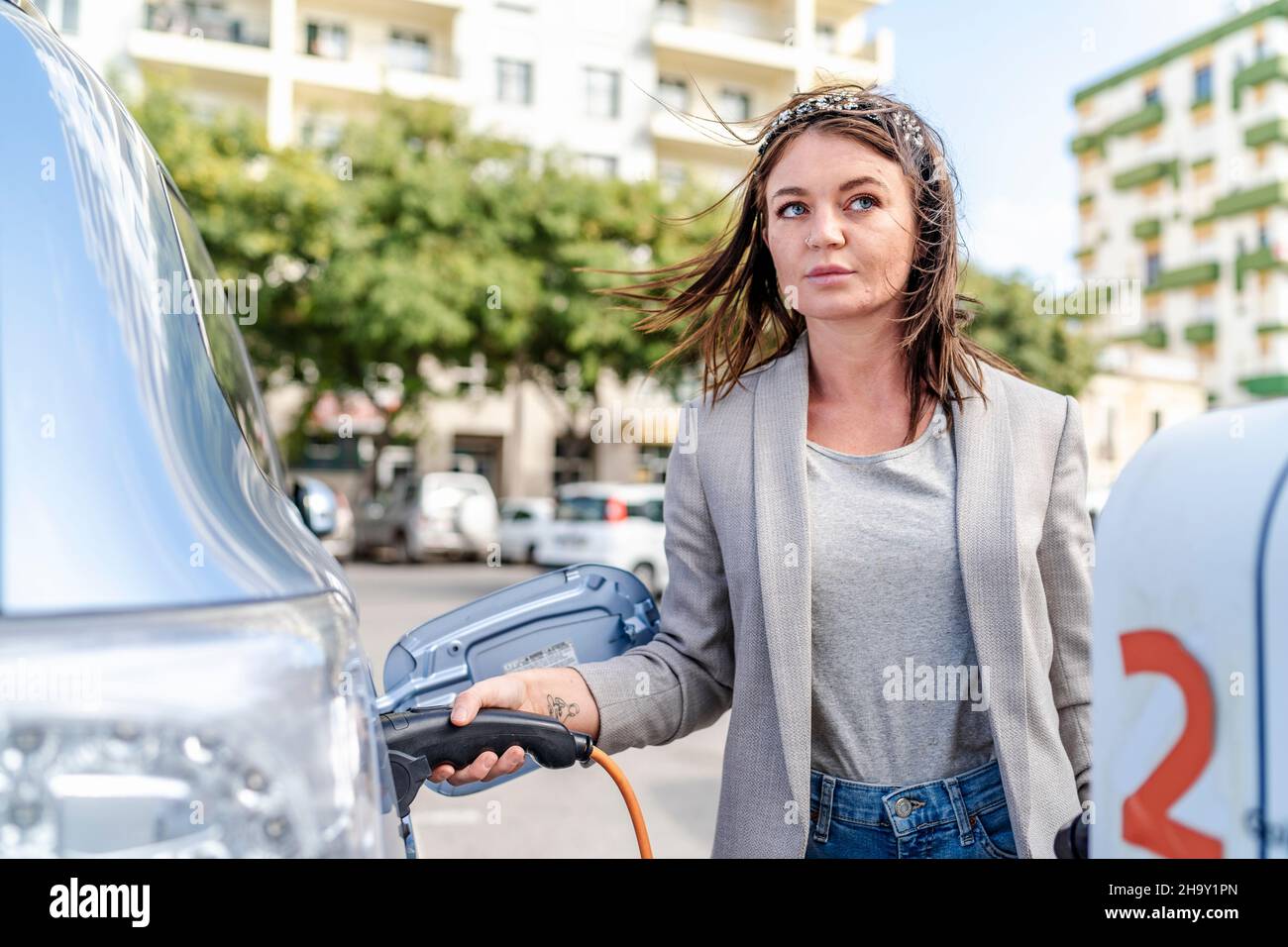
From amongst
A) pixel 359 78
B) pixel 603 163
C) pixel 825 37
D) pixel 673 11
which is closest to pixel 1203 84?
pixel 825 37

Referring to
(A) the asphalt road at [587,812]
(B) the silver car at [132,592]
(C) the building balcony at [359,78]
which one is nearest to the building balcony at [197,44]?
(C) the building balcony at [359,78]

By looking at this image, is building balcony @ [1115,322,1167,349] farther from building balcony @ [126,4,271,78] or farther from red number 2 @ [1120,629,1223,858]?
red number 2 @ [1120,629,1223,858]

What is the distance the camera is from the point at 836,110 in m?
1.53

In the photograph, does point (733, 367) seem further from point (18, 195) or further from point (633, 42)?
point (633, 42)

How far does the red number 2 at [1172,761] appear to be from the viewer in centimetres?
61

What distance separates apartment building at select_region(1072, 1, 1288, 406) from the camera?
1516 inches

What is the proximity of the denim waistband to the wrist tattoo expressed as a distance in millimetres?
308

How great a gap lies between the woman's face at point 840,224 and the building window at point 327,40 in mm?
26302

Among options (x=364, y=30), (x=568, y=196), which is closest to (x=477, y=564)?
(x=568, y=196)

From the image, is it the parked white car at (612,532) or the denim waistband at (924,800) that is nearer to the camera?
the denim waistband at (924,800)

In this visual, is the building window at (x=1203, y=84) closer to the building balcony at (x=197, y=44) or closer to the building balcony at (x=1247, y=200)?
the building balcony at (x=1247, y=200)

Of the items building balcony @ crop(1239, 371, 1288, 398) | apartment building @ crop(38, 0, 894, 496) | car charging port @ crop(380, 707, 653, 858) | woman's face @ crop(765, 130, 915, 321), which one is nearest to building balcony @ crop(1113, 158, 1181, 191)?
building balcony @ crop(1239, 371, 1288, 398)

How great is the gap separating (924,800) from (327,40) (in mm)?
27467

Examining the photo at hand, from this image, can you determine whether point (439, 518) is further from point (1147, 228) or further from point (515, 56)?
point (1147, 228)
